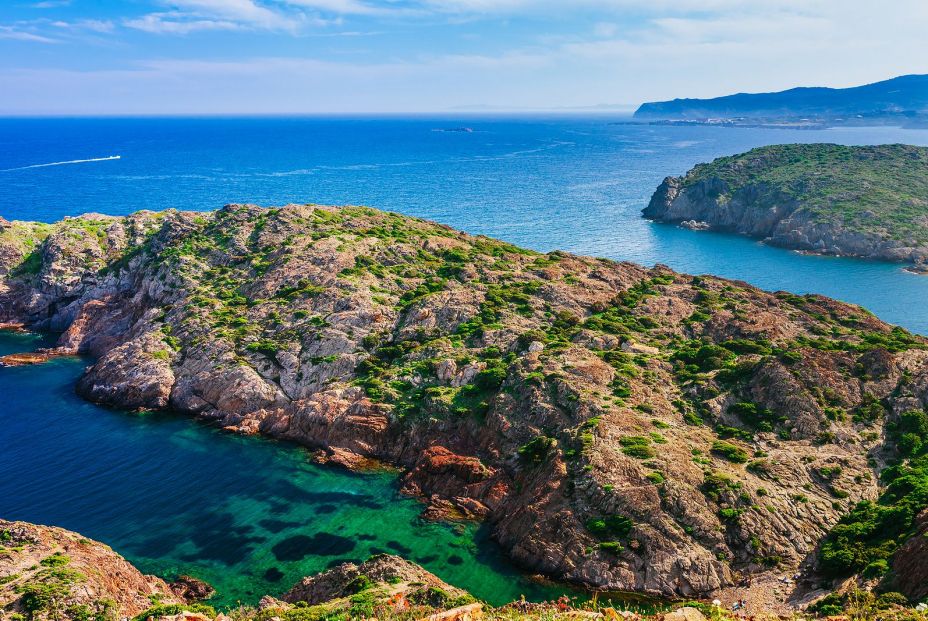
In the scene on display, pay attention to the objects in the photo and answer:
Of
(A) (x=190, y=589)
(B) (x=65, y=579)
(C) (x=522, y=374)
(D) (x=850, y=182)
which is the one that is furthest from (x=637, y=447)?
(D) (x=850, y=182)

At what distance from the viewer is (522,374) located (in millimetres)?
61312

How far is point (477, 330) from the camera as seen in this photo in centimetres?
7138

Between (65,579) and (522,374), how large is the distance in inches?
1597

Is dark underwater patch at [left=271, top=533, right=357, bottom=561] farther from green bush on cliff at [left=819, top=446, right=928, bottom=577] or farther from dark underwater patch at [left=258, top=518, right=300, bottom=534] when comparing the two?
green bush on cliff at [left=819, top=446, right=928, bottom=577]

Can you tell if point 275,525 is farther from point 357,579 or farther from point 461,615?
point 461,615

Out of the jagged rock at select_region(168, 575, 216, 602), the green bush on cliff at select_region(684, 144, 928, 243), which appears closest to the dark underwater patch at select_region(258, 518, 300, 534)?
the jagged rock at select_region(168, 575, 216, 602)

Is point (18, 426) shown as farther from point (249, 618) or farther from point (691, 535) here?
point (691, 535)

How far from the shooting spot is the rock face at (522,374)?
45.5 metres

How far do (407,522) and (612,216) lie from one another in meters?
152

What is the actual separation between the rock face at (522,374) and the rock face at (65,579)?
72.3 feet

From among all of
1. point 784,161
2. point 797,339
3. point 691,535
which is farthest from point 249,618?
point 784,161

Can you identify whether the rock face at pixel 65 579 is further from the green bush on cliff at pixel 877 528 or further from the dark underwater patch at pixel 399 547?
the green bush on cliff at pixel 877 528

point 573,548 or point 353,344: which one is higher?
point 353,344

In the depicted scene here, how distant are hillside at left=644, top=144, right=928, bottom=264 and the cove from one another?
135707 mm
